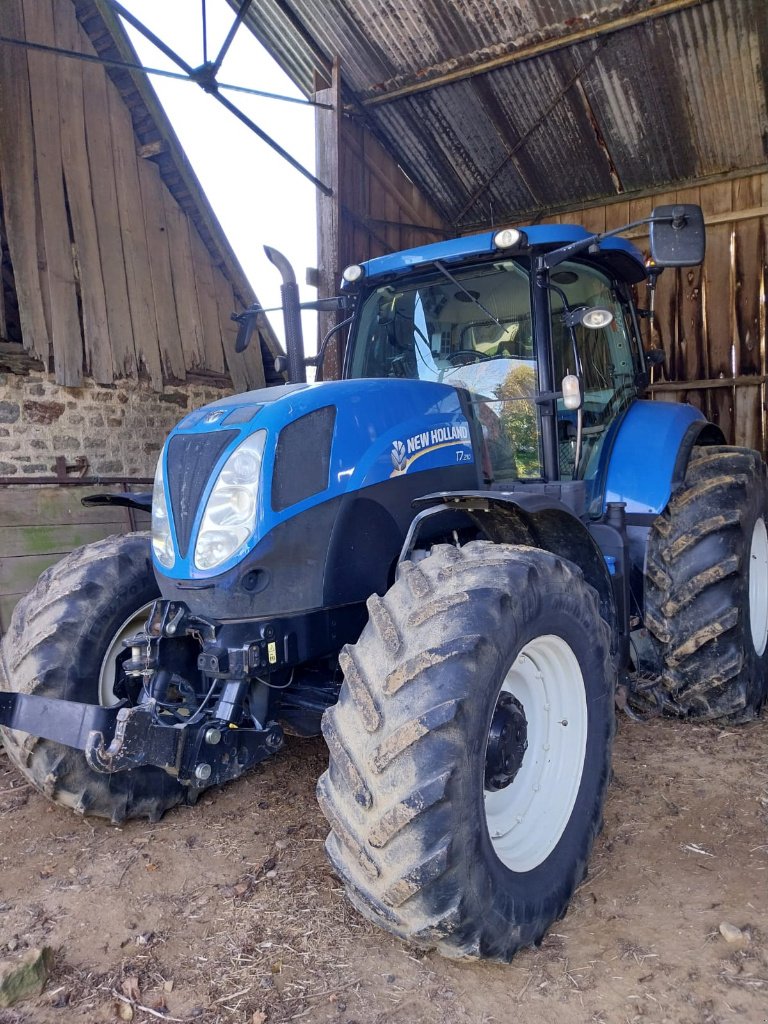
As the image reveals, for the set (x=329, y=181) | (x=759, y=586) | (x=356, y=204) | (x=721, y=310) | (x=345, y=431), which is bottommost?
(x=759, y=586)

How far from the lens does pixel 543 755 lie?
2592 mm

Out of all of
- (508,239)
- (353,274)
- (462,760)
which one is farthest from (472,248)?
(462,760)

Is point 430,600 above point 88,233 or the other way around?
the other way around

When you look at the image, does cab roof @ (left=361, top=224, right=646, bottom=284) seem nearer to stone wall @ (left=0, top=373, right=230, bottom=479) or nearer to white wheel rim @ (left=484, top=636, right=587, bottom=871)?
white wheel rim @ (left=484, top=636, right=587, bottom=871)

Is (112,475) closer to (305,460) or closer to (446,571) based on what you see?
(305,460)

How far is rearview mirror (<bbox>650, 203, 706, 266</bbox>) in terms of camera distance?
9.33 feet

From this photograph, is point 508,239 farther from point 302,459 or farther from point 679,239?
point 302,459

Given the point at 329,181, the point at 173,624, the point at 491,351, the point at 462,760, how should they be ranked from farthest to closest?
the point at 329,181 → the point at 491,351 → the point at 173,624 → the point at 462,760

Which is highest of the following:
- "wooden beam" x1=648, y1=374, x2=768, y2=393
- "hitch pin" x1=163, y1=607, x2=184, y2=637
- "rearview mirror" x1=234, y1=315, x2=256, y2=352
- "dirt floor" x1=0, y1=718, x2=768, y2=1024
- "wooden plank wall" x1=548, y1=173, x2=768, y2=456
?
"wooden plank wall" x1=548, y1=173, x2=768, y2=456

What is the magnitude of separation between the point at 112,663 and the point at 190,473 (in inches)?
38.8

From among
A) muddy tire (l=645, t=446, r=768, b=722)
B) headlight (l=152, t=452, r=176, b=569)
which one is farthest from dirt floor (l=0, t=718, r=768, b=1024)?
headlight (l=152, t=452, r=176, b=569)

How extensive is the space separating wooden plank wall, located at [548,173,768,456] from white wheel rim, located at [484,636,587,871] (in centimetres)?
639

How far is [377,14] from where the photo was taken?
693cm

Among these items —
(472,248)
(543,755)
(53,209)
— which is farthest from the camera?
(53,209)
